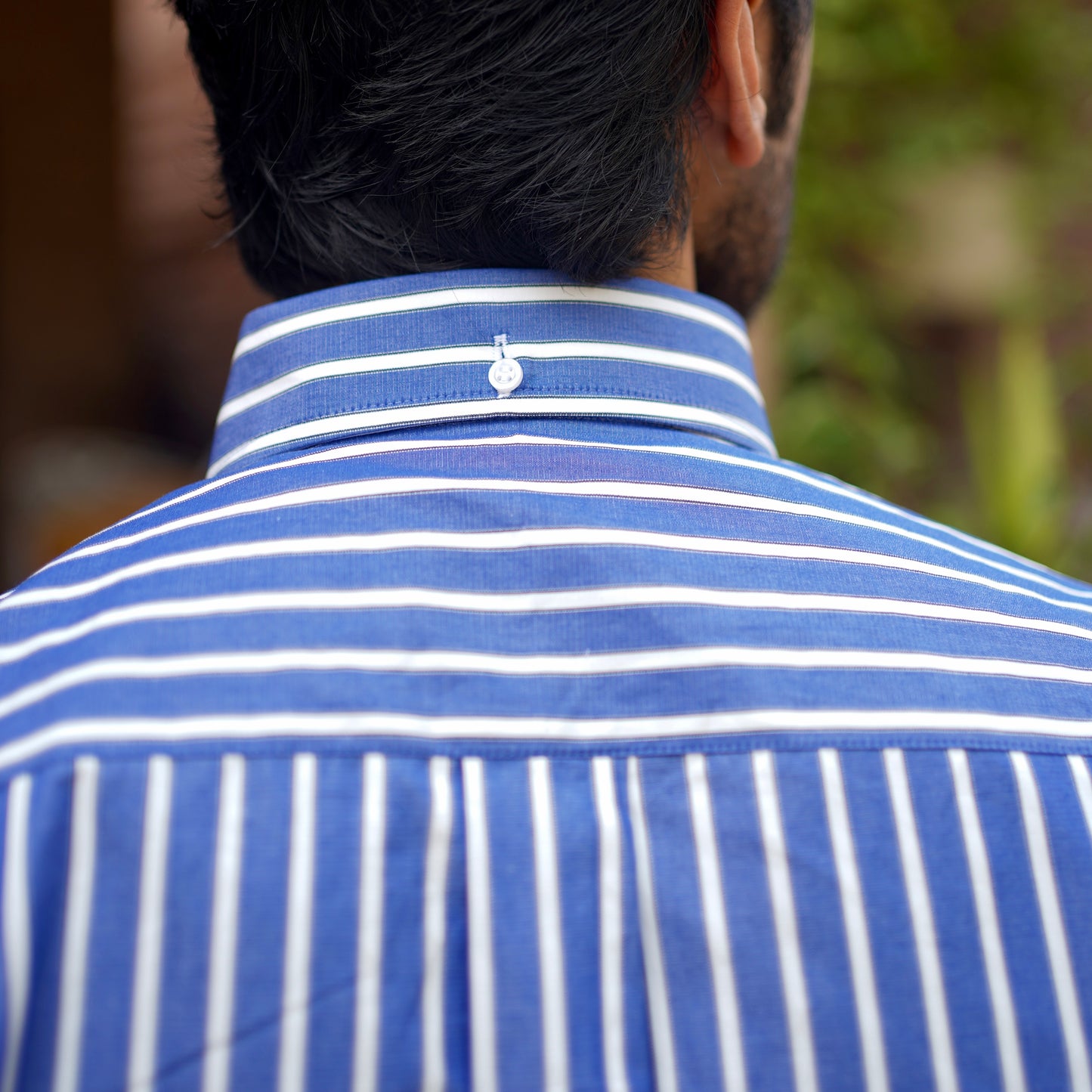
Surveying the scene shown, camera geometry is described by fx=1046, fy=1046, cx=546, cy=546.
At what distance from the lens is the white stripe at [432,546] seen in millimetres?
600

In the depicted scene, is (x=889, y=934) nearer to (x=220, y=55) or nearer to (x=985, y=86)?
(x=220, y=55)

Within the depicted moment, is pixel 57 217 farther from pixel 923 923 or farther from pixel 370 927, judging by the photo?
pixel 923 923

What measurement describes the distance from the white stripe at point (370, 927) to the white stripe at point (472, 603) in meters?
0.09

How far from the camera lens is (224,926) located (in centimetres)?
52

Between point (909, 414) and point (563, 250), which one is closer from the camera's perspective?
point (563, 250)

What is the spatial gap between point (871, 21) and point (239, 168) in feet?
6.54

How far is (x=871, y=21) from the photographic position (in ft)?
7.64

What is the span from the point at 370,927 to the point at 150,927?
0.11 metres

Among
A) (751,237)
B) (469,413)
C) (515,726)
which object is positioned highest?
(751,237)

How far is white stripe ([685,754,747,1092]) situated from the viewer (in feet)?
1.79

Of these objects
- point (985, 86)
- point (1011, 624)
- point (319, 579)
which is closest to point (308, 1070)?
point (319, 579)

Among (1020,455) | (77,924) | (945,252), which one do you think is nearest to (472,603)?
(77,924)

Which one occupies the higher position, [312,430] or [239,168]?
[239,168]

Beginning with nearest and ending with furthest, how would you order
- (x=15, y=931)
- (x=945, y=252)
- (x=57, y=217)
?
(x=15, y=931) → (x=945, y=252) → (x=57, y=217)
